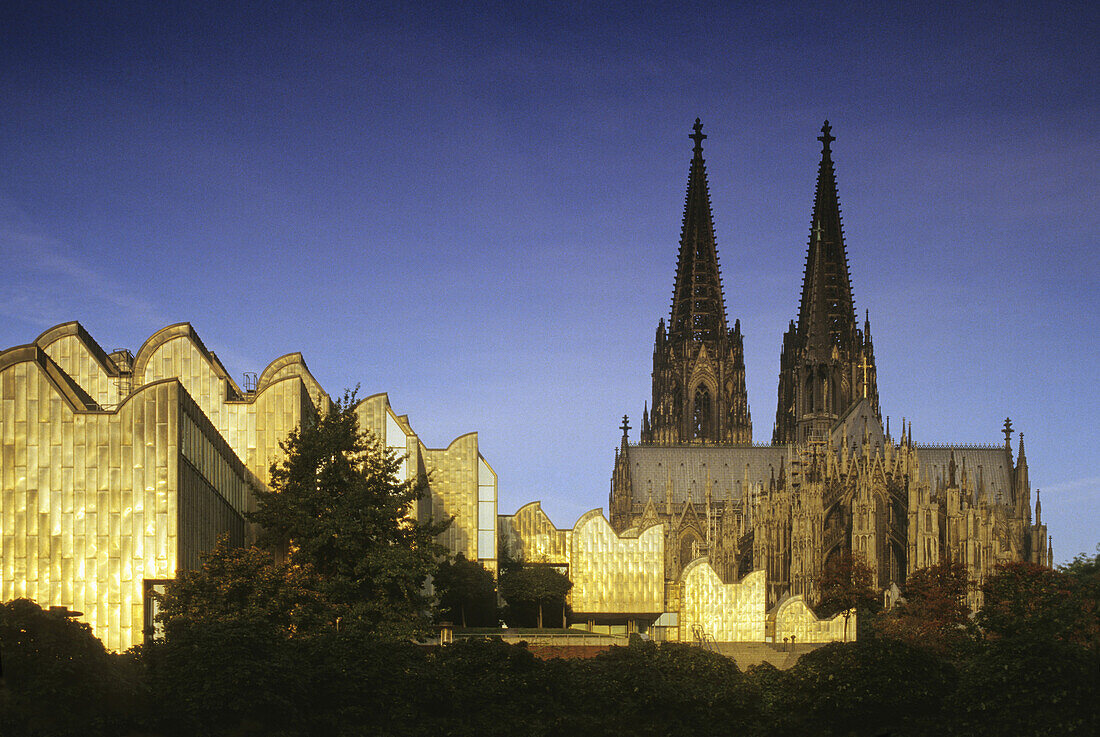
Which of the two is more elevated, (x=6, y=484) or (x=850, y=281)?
(x=850, y=281)

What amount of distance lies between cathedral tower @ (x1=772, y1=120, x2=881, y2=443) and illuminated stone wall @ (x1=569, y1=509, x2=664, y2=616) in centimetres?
5439

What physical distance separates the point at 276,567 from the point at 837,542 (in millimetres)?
73577

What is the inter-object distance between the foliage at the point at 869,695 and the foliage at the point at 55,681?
1545 centimetres

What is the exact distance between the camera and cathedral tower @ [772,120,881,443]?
13862cm

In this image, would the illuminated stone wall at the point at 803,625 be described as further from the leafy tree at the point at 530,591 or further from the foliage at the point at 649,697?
the foliage at the point at 649,697

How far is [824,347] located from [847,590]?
68.4 meters

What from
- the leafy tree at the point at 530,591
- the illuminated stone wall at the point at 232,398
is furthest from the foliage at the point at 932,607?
the illuminated stone wall at the point at 232,398

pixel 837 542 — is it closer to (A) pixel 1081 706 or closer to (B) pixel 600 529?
(B) pixel 600 529

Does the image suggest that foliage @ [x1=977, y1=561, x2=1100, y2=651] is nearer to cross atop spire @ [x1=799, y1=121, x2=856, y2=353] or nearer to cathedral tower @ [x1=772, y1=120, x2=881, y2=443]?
cathedral tower @ [x1=772, y1=120, x2=881, y2=443]

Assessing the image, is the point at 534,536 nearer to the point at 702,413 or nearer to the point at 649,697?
the point at 649,697

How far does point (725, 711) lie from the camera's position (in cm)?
3309

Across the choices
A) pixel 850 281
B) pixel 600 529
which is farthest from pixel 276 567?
pixel 850 281

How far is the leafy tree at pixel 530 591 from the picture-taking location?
76188 mm

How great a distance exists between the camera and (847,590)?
2940 inches
